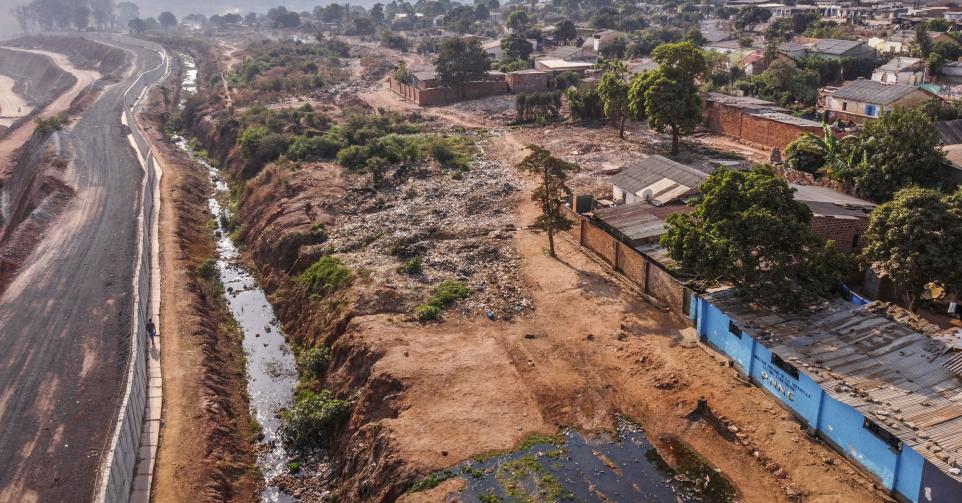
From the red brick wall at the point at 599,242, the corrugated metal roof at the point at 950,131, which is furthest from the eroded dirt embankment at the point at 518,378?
the corrugated metal roof at the point at 950,131

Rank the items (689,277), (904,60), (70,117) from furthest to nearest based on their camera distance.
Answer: (70,117)
(904,60)
(689,277)

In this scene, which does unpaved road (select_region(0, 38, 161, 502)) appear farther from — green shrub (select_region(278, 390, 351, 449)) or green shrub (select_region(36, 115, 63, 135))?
green shrub (select_region(36, 115, 63, 135))

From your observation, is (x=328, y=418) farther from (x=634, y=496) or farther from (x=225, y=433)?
(x=634, y=496)

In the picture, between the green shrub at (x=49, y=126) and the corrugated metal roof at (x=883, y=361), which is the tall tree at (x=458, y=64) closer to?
the green shrub at (x=49, y=126)

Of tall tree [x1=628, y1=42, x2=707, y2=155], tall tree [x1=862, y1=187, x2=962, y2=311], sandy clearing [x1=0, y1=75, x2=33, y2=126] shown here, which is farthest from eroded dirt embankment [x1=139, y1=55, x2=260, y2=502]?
sandy clearing [x1=0, y1=75, x2=33, y2=126]

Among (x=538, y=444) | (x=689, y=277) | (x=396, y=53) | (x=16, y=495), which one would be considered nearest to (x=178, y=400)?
(x=16, y=495)
